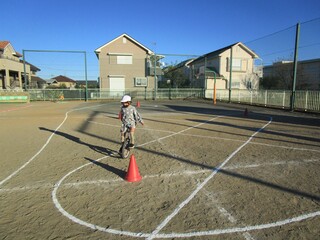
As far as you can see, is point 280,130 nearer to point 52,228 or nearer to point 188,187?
point 188,187

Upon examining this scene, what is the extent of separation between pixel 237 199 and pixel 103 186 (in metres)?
2.20

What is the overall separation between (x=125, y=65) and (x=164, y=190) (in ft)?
104

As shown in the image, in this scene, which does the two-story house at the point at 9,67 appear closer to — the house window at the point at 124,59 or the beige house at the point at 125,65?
the beige house at the point at 125,65

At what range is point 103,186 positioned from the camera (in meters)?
4.30

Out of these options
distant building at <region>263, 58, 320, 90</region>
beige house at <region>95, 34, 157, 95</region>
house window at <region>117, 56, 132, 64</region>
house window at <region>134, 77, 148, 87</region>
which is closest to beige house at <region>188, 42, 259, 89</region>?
distant building at <region>263, 58, 320, 90</region>

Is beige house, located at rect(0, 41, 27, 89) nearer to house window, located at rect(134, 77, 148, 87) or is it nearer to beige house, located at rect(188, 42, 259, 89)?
house window, located at rect(134, 77, 148, 87)

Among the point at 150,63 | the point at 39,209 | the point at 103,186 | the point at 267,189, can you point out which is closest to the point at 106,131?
the point at 103,186

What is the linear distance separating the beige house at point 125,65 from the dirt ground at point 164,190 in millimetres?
27114

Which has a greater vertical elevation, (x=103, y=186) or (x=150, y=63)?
(x=150, y=63)

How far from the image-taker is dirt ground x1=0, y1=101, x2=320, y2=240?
301 cm

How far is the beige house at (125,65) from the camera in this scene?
33688mm

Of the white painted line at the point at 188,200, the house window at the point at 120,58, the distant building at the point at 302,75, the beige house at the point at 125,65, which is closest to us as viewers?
the white painted line at the point at 188,200

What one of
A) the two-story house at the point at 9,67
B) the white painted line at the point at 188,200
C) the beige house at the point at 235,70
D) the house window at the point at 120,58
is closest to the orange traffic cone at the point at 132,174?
the white painted line at the point at 188,200

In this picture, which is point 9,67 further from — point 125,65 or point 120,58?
point 125,65
